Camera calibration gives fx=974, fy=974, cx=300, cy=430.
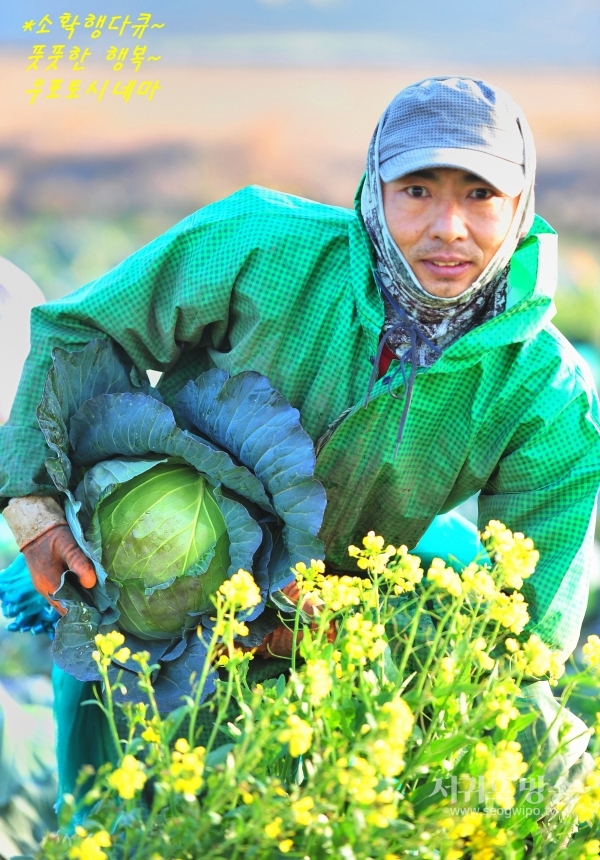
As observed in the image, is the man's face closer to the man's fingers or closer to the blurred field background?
the man's fingers

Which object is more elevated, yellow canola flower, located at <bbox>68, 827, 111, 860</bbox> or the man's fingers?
yellow canola flower, located at <bbox>68, 827, 111, 860</bbox>

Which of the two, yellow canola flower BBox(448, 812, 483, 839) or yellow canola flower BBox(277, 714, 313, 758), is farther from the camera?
yellow canola flower BBox(448, 812, 483, 839)

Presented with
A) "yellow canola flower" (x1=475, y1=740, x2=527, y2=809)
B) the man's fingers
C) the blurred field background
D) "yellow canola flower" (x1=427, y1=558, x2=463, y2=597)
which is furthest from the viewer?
the blurred field background

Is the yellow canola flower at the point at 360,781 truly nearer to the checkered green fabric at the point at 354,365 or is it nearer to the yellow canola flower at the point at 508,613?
the yellow canola flower at the point at 508,613

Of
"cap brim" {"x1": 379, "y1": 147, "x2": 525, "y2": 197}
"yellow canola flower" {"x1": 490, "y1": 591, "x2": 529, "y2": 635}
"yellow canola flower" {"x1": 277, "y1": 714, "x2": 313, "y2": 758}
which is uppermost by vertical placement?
"cap brim" {"x1": 379, "y1": 147, "x2": 525, "y2": 197}

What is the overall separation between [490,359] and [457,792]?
102cm

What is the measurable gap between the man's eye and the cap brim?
1.3 inches

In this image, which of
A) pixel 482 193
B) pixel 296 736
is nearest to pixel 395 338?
pixel 482 193

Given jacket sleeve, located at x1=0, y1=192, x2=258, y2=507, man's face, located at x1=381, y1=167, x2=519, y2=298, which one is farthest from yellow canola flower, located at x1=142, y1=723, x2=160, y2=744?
man's face, located at x1=381, y1=167, x2=519, y2=298

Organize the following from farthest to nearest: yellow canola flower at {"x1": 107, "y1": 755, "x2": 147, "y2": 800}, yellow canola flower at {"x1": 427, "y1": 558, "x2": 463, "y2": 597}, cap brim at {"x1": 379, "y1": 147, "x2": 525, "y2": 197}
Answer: cap brim at {"x1": 379, "y1": 147, "x2": 525, "y2": 197}
yellow canola flower at {"x1": 427, "y1": 558, "x2": 463, "y2": 597}
yellow canola flower at {"x1": 107, "y1": 755, "x2": 147, "y2": 800}

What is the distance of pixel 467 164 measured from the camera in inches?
79.5

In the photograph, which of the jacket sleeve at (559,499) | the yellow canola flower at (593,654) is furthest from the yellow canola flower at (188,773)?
the jacket sleeve at (559,499)

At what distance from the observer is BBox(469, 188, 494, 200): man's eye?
2.11m

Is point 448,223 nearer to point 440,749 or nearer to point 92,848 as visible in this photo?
point 440,749
